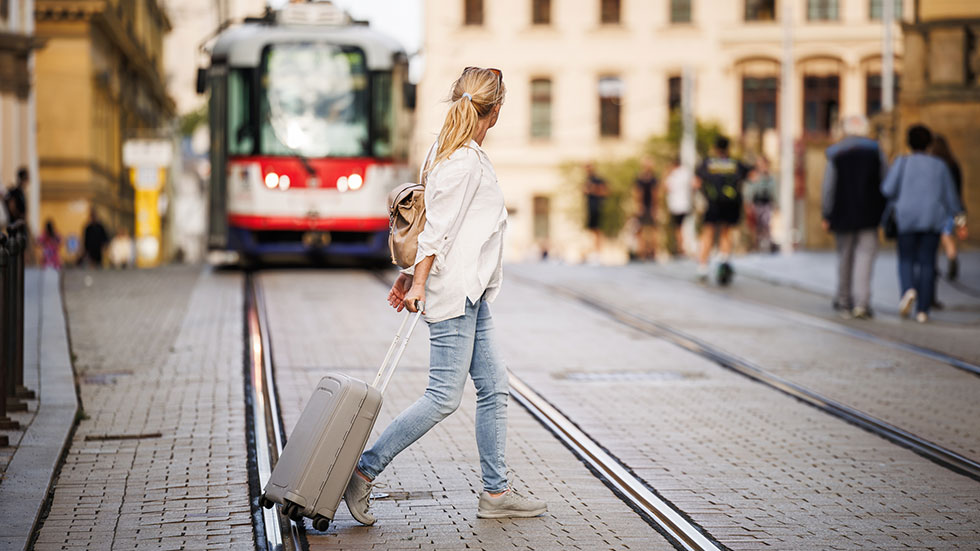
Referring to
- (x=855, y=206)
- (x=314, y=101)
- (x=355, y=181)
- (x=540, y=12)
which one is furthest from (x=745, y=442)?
(x=540, y=12)

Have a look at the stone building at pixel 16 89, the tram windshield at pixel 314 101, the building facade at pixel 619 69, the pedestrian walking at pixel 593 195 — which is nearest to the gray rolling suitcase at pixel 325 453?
the tram windshield at pixel 314 101

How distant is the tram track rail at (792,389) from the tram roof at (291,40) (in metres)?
5.64

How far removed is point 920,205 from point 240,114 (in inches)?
372

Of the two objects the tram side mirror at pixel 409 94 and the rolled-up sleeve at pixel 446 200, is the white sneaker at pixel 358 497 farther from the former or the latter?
the tram side mirror at pixel 409 94

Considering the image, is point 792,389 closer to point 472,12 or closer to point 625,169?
point 625,169

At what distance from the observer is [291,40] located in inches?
836

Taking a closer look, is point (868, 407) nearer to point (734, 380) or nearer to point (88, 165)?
point (734, 380)

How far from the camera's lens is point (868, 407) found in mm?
9719

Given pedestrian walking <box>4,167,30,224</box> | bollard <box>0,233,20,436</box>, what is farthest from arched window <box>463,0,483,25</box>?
bollard <box>0,233,20,436</box>

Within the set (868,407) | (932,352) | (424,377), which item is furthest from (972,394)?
(424,377)

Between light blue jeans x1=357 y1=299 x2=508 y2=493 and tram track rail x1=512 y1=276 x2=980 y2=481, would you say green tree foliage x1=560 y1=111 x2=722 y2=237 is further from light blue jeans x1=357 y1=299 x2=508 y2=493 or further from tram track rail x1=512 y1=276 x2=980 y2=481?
light blue jeans x1=357 y1=299 x2=508 y2=493

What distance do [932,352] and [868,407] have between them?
10.3 feet

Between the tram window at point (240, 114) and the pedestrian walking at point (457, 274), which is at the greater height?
the tram window at point (240, 114)

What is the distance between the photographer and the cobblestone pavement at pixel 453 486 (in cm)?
615
